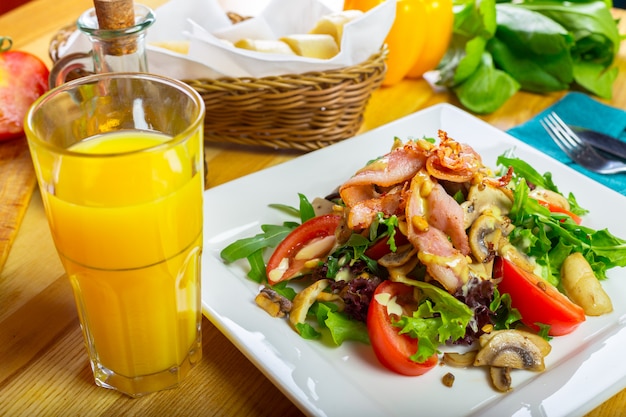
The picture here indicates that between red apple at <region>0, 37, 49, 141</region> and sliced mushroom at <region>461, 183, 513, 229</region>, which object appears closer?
sliced mushroom at <region>461, 183, 513, 229</region>

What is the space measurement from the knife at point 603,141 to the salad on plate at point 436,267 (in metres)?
0.63

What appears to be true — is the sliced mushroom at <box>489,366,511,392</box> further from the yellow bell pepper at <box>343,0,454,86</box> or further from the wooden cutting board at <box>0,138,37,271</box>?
the yellow bell pepper at <box>343,0,454,86</box>

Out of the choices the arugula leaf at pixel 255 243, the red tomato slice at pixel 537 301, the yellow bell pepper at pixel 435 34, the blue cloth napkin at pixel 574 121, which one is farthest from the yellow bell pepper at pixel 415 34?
the red tomato slice at pixel 537 301

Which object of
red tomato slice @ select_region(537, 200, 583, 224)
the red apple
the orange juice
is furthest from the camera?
the red apple

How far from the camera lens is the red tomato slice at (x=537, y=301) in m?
1.40

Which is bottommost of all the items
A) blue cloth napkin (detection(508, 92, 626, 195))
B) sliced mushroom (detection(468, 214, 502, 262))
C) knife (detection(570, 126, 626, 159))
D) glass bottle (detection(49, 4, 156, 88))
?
blue cloth napkin (detection(508, 92, 626, 195))

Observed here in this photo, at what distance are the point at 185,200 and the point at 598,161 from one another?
4.99 ft

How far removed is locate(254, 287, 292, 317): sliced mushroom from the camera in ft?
4.73

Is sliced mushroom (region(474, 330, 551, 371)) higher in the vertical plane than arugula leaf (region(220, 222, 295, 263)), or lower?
higher

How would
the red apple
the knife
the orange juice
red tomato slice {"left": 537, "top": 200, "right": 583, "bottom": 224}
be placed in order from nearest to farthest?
the orange juice, red tomato slice {"left": 537, "top": 200, "right": 583, "bottom": 224}, the red apple, the knife

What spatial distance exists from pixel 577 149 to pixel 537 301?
99 cm

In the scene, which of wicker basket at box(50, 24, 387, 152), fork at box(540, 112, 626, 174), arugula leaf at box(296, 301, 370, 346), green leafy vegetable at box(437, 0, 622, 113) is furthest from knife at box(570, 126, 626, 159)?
arugula leaf at box(296, 301, 370, 346)

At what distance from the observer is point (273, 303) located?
145cm

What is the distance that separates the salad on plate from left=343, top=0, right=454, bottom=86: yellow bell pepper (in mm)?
955
